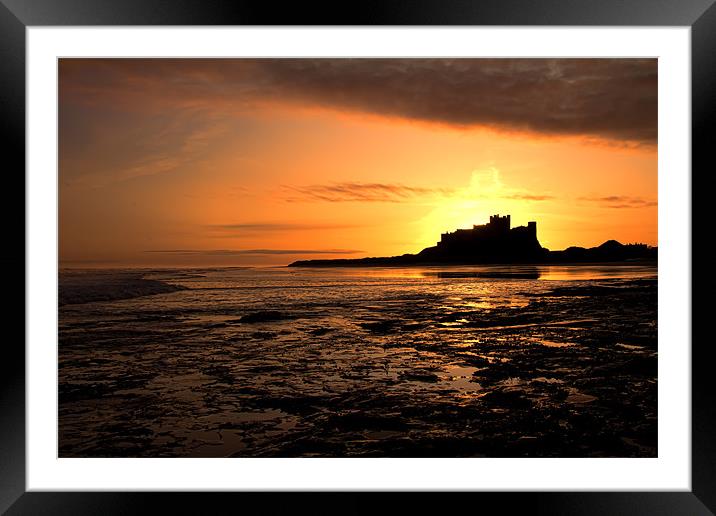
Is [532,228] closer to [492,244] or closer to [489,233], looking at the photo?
[489,233]

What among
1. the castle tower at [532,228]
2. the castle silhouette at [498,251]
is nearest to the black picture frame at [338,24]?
the castle silhouette at [498,251]

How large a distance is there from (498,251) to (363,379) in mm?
16483

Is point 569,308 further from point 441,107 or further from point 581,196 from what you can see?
point 581,196

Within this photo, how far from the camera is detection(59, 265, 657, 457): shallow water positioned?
9.45 ft

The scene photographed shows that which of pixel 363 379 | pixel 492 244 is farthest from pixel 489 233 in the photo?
pixel 363 379

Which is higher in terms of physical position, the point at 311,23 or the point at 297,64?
the point at 297,64

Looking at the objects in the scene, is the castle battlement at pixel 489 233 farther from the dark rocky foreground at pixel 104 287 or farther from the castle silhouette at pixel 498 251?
the dark rocky foreground at pixel 104 287

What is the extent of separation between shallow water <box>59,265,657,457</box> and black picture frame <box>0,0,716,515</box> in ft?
4.23

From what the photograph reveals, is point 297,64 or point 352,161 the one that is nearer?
A: point 297,64

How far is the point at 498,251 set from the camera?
64.8ft

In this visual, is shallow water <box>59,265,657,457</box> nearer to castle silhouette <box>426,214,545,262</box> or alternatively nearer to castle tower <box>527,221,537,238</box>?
castle tower <box>527,221,537,238</box>

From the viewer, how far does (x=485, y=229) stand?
19391mm

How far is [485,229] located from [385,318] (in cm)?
1258
